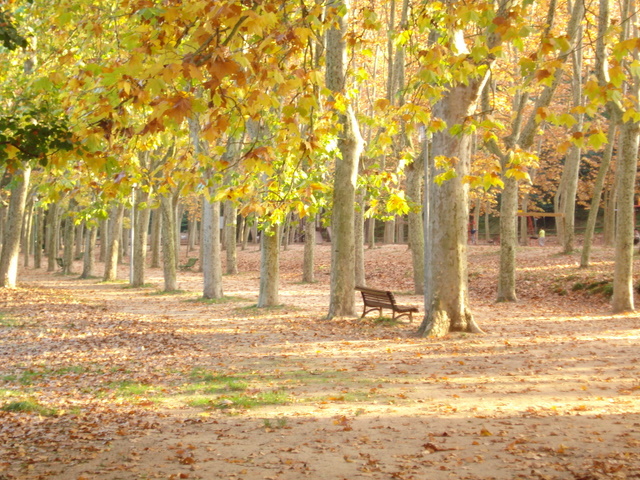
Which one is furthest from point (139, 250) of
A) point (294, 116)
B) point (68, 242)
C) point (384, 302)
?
point (294, 116)

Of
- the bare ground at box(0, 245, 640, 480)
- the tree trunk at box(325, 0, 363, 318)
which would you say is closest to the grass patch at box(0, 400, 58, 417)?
the bare ground at box(0, 245, 640, 480)

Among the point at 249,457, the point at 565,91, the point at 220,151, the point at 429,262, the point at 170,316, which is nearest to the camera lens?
the point at 249,457

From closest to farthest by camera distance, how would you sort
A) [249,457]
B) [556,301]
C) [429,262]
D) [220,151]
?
[249,457] < [220,151] < [429,262] < [556,301]

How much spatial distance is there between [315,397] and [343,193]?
24.4 ft

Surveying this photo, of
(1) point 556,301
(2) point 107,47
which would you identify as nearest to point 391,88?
(1) point 556,301

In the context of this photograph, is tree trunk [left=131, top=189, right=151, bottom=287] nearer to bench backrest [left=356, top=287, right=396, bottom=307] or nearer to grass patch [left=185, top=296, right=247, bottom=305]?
grass patch [left=185, top=296, right=247, bottom=305]

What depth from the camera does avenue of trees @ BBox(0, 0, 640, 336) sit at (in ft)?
18.5

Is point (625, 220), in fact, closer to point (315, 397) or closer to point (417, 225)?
point (417, 225)

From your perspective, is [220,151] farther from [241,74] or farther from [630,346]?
[630,346]

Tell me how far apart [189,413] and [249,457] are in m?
1.87

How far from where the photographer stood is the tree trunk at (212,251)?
67.9 feet

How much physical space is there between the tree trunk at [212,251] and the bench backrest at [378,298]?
6968 mm

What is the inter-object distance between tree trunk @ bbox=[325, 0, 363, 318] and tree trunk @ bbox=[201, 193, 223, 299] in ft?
21.6

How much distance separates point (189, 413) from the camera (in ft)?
24.3
